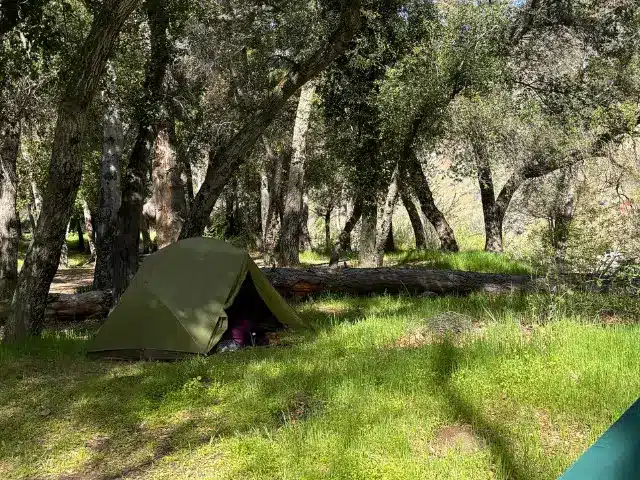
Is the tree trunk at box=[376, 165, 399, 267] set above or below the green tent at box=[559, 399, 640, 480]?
above

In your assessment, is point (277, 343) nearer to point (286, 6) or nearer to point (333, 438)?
point (333, 438)

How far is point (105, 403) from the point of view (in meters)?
6.18

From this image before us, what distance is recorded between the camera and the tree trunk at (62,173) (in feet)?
27.0

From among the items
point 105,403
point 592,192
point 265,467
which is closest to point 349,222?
point 592,192

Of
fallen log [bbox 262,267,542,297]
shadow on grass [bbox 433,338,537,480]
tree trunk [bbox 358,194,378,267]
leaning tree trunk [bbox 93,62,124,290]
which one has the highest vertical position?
leaning tree trunk [bbox 93,62,124,290]

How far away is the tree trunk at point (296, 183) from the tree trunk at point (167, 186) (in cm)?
287

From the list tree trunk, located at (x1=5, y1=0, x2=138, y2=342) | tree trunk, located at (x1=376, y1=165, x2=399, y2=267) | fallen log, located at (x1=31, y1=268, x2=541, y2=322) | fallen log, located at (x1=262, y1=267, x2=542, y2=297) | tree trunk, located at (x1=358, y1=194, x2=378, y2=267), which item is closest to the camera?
tree trunk, located at (x1=5, y1=0, x2=138, y2=342)

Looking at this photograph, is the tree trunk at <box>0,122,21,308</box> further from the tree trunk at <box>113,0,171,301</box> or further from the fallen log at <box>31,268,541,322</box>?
the tree trunk at <box>113,0,171,301</box>

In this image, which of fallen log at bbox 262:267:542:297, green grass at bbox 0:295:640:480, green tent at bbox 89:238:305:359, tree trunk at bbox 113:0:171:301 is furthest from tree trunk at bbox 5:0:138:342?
fallen log at bbox 262:267:542:297

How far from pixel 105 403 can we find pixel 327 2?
1192 cm

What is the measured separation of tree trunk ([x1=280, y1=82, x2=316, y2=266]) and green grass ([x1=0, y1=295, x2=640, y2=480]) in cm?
826

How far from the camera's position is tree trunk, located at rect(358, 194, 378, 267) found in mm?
16688

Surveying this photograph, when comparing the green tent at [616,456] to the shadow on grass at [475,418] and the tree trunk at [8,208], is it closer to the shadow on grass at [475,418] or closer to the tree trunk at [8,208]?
the shadow on grass at [475,418]

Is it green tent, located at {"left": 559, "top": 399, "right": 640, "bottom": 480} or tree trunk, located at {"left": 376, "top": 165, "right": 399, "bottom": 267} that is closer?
green tent, located at {"left": 559, "top": 399, "right": 640, "bottom": 480}
